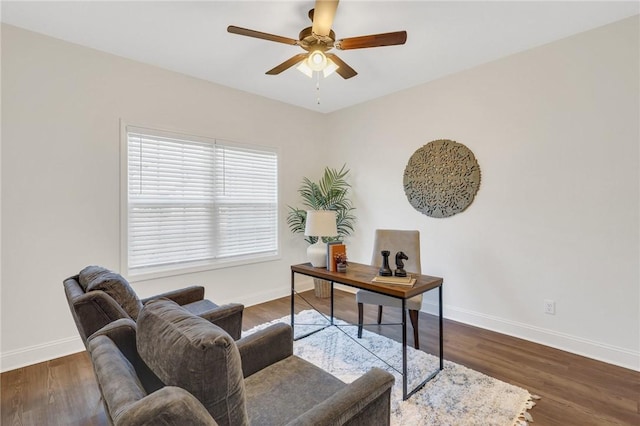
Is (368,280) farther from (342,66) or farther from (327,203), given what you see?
(327,203)

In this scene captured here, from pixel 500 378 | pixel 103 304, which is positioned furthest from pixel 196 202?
pixel 500 378

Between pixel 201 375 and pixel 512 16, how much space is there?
309 cm

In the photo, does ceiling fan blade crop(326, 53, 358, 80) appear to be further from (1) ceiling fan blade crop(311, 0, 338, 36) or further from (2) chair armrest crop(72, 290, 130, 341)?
(2) chair armrest crop(72, 290, 130, 341)

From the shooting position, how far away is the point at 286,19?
→ 2.38 m

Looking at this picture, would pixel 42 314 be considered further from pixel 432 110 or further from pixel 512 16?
pixel 512 16

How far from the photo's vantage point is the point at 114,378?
943 mm

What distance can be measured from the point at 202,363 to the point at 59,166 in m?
2.75

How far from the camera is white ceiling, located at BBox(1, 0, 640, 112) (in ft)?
7.37

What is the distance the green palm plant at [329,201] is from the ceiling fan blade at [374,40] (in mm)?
2281

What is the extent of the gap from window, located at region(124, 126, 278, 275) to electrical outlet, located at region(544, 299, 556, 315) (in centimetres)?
305

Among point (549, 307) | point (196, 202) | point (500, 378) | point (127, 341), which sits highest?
point (196, 202)

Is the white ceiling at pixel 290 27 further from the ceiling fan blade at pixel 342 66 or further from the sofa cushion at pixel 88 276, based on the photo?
the sofa cushion at pixel 88 276

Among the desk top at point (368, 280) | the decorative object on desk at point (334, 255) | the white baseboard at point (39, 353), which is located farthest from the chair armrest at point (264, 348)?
the white baseboard at point (39, 353)

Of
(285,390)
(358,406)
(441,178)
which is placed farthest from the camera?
(441,178)
